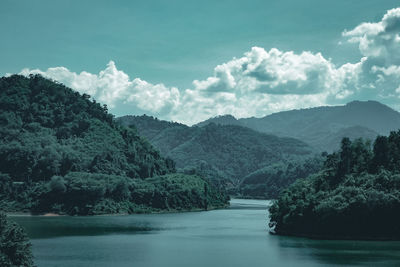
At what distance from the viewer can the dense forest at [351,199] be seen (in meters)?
94.2

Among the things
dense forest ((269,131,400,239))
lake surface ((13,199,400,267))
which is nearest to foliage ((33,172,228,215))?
lake surface ((13,199,400,267))

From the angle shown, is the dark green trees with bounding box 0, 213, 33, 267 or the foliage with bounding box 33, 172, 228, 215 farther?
the foliage with bounding box 33, 172, 228, 215

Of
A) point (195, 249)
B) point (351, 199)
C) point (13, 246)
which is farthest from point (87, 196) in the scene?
point (13, 246)

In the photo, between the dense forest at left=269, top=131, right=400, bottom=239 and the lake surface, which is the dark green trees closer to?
the lake surface

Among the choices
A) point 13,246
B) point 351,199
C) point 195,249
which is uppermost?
point 351,199

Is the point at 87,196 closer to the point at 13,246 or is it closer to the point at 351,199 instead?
the point at 351,199

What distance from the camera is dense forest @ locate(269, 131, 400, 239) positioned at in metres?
94.2

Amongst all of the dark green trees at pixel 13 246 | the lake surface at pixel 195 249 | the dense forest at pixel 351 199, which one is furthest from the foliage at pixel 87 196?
the dark green trees at pixel 13 246

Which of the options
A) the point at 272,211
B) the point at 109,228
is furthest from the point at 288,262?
the point at 109,228

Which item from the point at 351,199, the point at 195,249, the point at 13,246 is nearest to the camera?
the point at 13,246

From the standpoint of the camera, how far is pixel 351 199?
96.4 m

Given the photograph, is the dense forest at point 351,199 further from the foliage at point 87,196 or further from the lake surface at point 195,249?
the foliage at point 87,196

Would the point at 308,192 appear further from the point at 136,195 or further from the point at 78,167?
the point at 78,167

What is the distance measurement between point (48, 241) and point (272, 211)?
44.7 metres
